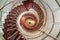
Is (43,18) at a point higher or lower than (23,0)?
lower

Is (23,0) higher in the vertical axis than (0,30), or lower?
higher

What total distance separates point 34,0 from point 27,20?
318 mm

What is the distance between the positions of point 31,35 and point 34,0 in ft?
1.40

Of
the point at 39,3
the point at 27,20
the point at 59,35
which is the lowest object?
the point at 59,35

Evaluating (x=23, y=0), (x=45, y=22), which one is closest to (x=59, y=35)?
(x=45, y=22)

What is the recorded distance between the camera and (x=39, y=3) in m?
2.86

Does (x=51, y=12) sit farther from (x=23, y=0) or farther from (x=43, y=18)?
(x=23, y=0)

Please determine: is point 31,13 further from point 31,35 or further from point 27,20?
point 31,35

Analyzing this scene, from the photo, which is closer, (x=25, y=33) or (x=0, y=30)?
(x=0, y=30)

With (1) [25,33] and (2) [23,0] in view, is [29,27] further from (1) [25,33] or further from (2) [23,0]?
(2) [23,0]

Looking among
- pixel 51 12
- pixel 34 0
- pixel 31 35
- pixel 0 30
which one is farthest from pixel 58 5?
pixel 0 30

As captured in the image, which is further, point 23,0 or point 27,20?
point 27,20

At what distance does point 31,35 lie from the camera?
287cm

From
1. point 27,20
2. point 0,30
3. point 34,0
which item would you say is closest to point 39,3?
point 34,0
